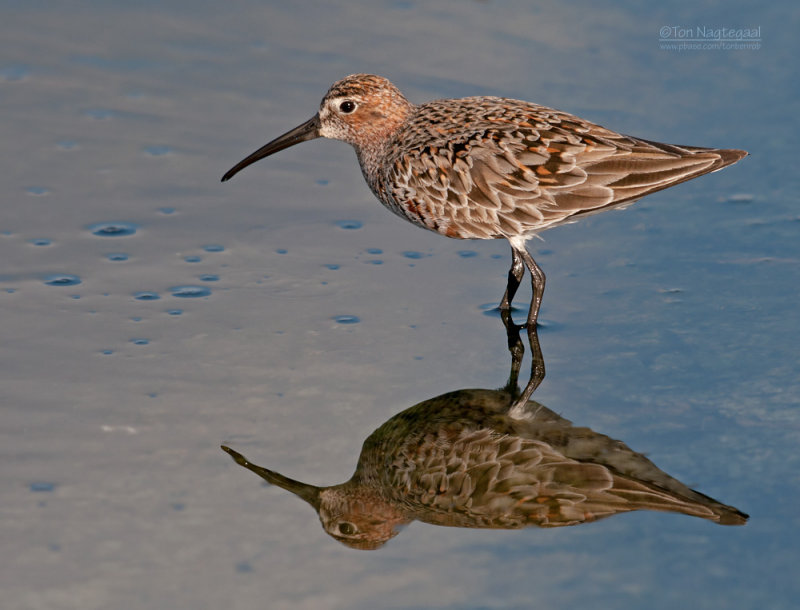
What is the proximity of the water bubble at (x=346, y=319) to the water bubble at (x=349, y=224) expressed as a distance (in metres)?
1.59

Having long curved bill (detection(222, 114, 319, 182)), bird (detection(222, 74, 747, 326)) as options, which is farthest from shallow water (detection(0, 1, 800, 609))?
bird (detection(222, 74, 747, 326))

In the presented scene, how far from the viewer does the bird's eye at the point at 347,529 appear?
7496mm

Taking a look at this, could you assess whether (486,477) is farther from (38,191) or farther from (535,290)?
(38,191)

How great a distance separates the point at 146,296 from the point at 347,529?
10.9 ft

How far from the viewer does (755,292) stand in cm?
1000

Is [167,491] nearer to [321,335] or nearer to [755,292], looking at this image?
[321,335]

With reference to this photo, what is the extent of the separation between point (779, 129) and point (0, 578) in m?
8.80

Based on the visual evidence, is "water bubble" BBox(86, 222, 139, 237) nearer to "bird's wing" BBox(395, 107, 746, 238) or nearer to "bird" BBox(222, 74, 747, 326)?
"bird" BBox(222, 74, 747, 326)

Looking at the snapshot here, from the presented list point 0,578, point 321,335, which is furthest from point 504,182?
point 0,578

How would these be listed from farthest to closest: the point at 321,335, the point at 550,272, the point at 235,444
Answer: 1. the point at 550,272
2. the point at 321,335
3. the point at 235,444

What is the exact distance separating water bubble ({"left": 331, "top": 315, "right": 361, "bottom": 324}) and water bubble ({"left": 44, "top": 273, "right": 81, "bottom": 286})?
2249 millimetres

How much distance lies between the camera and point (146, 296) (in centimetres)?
988

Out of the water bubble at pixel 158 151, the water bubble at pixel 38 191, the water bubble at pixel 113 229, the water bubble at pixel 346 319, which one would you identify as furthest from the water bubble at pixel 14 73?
the water bubble at pixel 346 319

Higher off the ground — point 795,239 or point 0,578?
point 795,239
